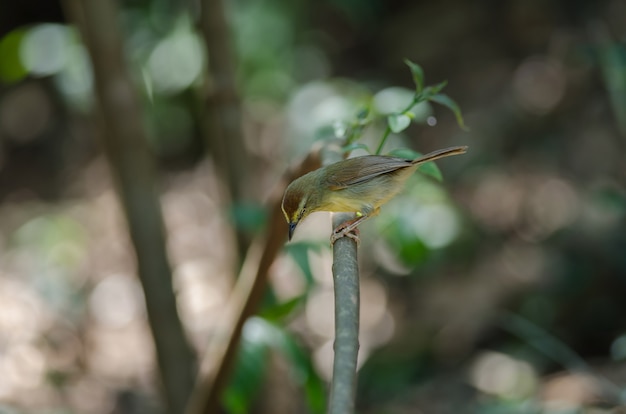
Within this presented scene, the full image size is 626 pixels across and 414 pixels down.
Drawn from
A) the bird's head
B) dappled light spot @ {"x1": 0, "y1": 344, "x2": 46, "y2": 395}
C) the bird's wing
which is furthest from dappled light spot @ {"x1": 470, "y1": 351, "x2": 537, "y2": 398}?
dappled light spot @ {"x1": 0, "y1": 344, "x2": 46, "y2": 395}

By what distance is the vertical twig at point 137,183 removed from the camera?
3658 millimetres

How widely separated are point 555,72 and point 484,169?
4.41ft

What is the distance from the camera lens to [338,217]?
2748 mm

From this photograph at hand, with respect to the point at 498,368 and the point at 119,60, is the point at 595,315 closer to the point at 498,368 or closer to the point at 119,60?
the point at 498,368

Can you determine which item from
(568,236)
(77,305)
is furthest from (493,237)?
(77,305)

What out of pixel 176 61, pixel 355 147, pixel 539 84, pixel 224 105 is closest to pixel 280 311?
pixel 355 147

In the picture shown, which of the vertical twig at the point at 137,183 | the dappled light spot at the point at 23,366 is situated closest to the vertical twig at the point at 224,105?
the vertical twig at the point at 137,183

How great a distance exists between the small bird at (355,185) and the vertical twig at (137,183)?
1146mm

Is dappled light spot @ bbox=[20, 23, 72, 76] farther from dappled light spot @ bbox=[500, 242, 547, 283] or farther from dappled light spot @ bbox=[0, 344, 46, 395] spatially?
dappled light spot @ bbox=[500, 242, 547, 283]

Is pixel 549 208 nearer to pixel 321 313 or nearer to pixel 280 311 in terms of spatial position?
pixel 321 313

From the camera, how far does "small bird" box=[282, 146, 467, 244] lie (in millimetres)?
2943

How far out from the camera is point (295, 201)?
2846 millimetres

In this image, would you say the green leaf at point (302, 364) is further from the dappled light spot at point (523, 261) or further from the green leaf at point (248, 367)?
the dappled light spot at point (523, 261)

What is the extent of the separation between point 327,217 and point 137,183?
2.99 metres
